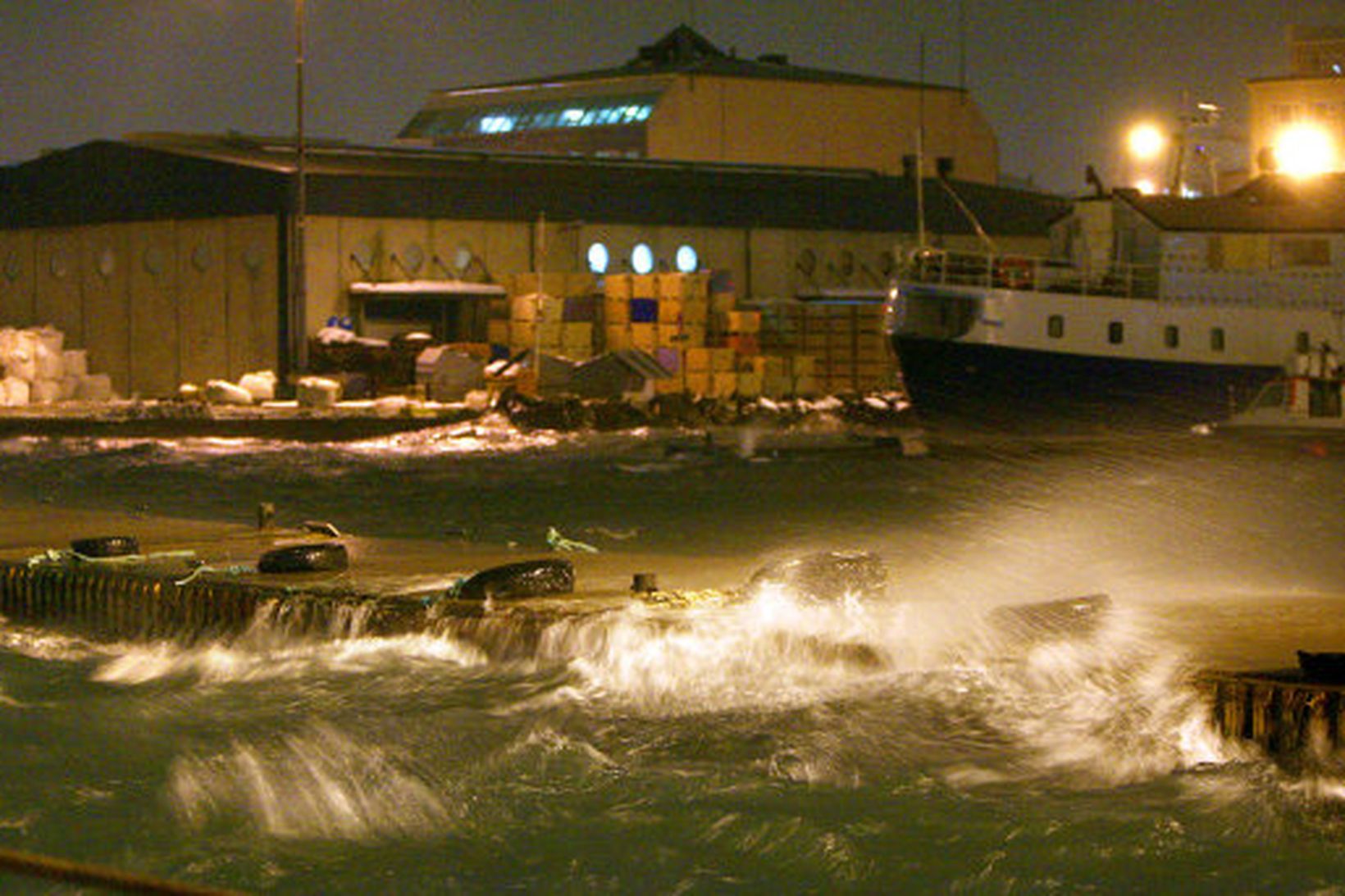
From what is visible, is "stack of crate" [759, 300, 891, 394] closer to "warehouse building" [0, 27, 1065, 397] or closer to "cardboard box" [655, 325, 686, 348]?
"warehouse building" [0, 27, 1065, 397]

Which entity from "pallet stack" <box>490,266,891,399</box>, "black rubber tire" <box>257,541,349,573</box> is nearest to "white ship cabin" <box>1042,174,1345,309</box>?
"pallet stack" <box>490,266,891,399</box>

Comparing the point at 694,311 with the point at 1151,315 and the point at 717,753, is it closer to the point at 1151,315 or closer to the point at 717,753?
the point at 1151,315

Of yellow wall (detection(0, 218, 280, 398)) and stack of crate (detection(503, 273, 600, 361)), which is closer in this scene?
yellow wall (detection(0, 218, 280, 398))

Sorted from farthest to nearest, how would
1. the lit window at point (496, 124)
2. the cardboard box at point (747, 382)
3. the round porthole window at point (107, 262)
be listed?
the lit window at point (496, 124)
the round porthole window at point (107, 262)
the cardboard box at point (747, 382)

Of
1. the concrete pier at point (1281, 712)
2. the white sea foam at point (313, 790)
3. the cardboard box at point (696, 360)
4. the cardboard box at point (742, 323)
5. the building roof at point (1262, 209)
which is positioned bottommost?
the white sea foam at point (313, 790)

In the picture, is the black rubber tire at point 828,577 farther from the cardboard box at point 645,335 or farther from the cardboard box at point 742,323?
the cardboard box at point 742,323

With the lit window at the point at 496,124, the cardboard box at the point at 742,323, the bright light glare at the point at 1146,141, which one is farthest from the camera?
the lit window at the point at 496,124

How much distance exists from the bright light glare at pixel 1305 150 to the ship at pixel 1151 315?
440cm

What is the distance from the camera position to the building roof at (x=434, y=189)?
49625 mm

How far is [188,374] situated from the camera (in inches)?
1981

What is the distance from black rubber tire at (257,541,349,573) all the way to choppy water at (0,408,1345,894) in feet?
5.26

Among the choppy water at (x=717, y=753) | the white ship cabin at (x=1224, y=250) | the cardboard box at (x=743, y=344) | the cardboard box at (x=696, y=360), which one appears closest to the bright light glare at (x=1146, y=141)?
the white ship cabin at (x=1224, y=250)

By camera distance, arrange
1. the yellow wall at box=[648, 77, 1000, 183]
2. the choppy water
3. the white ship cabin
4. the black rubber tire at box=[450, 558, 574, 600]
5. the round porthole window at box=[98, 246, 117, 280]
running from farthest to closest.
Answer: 1. the yellow wall at box=[648, 77, 1000, 183]
2. the round porthole window at box=[98, 246, 117, 280]
3. the white ship cabin
4. the black rubber tire at box=[450, 558, 574, 600]
5. the choppy water

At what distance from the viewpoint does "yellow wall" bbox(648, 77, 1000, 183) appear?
71.2m
